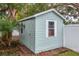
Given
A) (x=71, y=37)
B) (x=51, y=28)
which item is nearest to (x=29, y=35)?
(x=51, y=28)

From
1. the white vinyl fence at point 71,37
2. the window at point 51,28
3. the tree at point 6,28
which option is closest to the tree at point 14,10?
the tree at point 6,28

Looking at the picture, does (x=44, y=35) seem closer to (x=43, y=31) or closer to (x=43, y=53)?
(x=43, y=31)

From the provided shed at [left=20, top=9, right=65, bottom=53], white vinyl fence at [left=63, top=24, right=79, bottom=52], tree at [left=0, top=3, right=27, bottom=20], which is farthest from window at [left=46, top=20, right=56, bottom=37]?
tree at [left=0, top=3, right=27, bottom=20]

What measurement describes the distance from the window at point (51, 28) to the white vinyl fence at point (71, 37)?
0.14 m

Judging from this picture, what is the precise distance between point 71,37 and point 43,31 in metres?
0.34

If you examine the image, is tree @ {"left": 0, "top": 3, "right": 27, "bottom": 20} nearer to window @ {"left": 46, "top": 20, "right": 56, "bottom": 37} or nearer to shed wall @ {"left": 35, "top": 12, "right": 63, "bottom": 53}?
shed wall @ {"left": 35, "top": 12, "right": 63, "bottom": 53}

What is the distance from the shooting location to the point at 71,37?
8.32 ft

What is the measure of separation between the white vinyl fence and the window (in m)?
0.14

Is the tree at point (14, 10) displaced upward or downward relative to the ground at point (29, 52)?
upward

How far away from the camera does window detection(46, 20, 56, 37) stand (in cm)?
Answer: 252

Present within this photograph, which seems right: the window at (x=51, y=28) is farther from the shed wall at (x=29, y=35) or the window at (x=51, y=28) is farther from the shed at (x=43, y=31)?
the shed wall at (x=29, y=35)

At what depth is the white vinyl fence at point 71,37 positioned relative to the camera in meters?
2.51

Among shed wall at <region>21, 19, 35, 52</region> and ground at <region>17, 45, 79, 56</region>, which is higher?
shed wall at <region>21, 19, 35, 52</region>

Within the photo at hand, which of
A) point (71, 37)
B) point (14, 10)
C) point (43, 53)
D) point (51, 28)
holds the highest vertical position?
point (14, 10)
